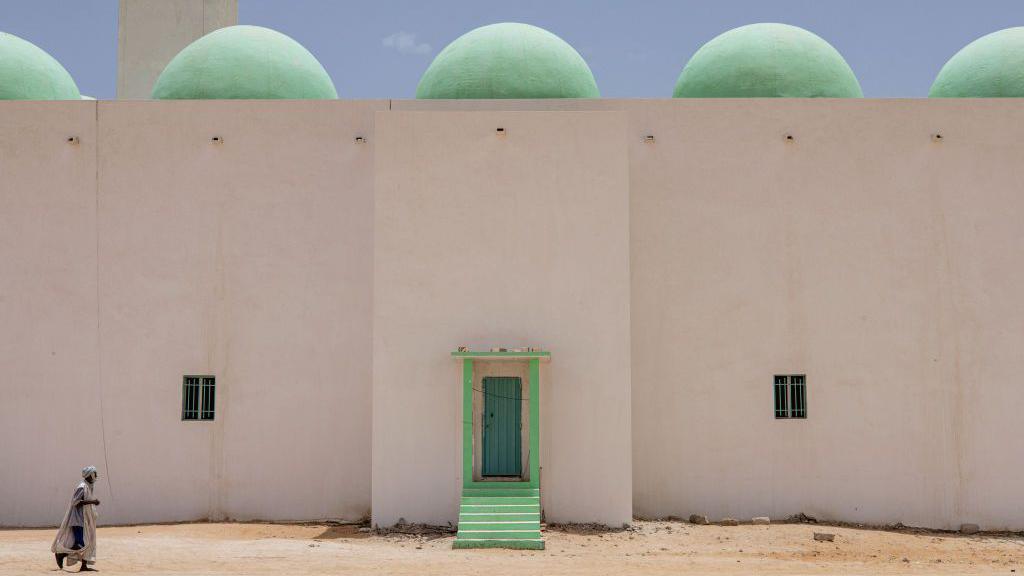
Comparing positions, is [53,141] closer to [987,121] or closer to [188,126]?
[188,126]

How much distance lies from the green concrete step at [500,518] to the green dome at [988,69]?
8981 millimetres

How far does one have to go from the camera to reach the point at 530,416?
13.5 m

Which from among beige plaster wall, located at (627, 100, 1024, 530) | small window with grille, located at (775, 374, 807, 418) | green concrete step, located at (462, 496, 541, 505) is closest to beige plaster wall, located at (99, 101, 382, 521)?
green concrete step, located at (462, 496, 541, 505)

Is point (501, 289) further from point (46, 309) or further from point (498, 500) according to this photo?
point (46, 309)

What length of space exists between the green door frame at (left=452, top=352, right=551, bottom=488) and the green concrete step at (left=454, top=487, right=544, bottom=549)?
11cm

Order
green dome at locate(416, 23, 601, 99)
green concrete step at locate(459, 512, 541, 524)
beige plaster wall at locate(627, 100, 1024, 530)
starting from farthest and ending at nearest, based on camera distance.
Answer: green dome at locate(416, 23, 601, 99), beige plaster wall at locate(627, 100, 1024, 530), green concrete step at locate(459, 512, 541, 524)

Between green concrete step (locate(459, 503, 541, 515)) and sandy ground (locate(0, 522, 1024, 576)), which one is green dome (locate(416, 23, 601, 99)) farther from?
sandy ground (locate(0, 522, 1024, 576))

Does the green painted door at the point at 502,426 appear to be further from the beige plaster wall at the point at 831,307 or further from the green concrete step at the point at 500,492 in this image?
the beige plaster wall at the point at 831,307

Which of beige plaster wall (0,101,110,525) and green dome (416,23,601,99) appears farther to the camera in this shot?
green dome (416,23,601,99)

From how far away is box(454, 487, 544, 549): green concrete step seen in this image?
40.7 feet

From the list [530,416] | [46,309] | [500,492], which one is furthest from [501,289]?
[46,309]

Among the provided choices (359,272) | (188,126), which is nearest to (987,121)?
(359,272)

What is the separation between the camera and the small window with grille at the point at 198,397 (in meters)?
15.0

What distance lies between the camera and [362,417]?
1502 centimetres
